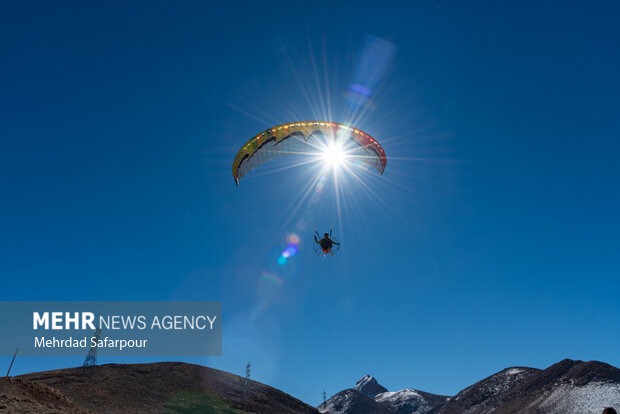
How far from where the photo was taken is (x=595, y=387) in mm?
98812

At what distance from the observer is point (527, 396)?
11344cm

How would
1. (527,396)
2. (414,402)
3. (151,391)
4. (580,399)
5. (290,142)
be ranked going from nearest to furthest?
(290,142) < (151,391) < (580,399) < (527,396) < (414,402)

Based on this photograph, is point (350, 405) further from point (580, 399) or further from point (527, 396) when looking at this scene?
point (580, 399)

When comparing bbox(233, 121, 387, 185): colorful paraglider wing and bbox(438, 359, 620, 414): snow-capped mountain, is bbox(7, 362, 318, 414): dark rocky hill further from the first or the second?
bbox(438, 359, 620, 414): snow-capped mountain

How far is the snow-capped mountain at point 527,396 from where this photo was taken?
94062 mm

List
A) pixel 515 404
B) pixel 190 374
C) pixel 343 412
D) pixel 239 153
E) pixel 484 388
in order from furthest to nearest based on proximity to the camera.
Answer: pixel 343 412
pixel 484 388
pixel 515 404
pixel 190 374
pixel 239 153

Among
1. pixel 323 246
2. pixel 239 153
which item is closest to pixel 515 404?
pixel 323 246

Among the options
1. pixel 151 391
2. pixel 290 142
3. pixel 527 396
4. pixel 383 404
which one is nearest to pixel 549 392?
pixel 527 396

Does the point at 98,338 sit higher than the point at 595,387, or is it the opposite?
the point at 98,338

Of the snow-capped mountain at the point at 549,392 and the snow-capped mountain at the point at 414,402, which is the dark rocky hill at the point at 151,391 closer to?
the snow-capped mountain at the point at 549,392

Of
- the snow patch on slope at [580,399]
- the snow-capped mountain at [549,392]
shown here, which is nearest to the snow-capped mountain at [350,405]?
the snow-capped mountain at [549,392]

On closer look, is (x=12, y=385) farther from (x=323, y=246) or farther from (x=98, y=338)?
(x=98, y=338)

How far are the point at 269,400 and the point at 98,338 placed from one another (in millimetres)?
36302

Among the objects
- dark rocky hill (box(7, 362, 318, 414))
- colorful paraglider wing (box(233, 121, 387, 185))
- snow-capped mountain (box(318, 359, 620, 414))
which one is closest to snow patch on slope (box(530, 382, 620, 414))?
snow-capped mountain (box(318, 359, 620, 414))
